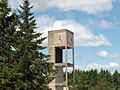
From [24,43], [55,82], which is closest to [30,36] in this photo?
[24,43]

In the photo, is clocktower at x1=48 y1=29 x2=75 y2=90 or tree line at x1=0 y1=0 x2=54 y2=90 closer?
tree line at x1=0 y1=0 x2=54 y2=90

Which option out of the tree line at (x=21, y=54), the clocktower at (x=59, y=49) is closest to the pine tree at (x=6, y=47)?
the tree line at (x=21, y=54)

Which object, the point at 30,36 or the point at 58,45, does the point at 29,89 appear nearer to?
the point at 30,36

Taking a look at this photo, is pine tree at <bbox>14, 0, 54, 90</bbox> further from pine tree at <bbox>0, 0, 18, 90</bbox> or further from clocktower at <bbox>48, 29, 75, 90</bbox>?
clocktower at <bbox>48, 29, 75, 90</bbox>

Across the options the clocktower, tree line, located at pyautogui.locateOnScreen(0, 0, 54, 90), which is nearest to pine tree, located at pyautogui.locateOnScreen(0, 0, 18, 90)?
tree line, located at pyautogui.locateOnScreen(0, 0, 54, 90)

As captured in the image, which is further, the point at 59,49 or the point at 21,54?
the point at 59,49

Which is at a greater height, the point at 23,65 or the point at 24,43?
the point at 24,43

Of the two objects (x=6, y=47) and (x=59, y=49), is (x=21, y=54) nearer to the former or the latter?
(x=6, y=47)

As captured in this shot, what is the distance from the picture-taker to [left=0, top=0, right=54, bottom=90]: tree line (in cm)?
3069

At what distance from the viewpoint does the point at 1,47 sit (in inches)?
1238

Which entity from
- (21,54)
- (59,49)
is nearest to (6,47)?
(21,54)

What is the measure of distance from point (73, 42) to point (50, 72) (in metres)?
24.7

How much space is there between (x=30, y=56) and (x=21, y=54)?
3.35 feet

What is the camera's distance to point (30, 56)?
31.2m
